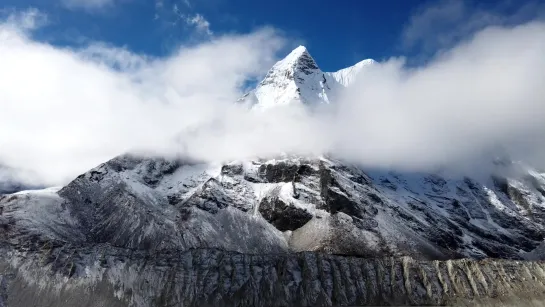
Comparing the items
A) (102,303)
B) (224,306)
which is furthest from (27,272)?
(224,306)

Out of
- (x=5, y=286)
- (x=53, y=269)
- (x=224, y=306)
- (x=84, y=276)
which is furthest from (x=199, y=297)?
(x=5, y=286)

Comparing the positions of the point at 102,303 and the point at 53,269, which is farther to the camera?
the point at 53,269

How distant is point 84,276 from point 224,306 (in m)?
53.3

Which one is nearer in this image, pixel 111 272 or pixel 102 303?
pixel 102 303

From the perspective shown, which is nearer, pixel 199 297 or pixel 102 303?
pixel 102 303

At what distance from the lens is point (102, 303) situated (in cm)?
18612

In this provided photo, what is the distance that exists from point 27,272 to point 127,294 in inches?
1580

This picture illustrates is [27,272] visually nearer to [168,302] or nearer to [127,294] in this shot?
[127,294]

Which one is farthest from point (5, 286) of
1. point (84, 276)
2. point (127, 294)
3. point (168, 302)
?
point (168, 302)

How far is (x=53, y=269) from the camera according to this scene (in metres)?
199

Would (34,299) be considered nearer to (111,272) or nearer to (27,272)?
(27,272)

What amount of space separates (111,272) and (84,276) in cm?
966

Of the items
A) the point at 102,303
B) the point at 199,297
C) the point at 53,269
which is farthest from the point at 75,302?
the point at 199,297

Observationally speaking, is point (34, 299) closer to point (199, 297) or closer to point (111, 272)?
point (111, 272)
